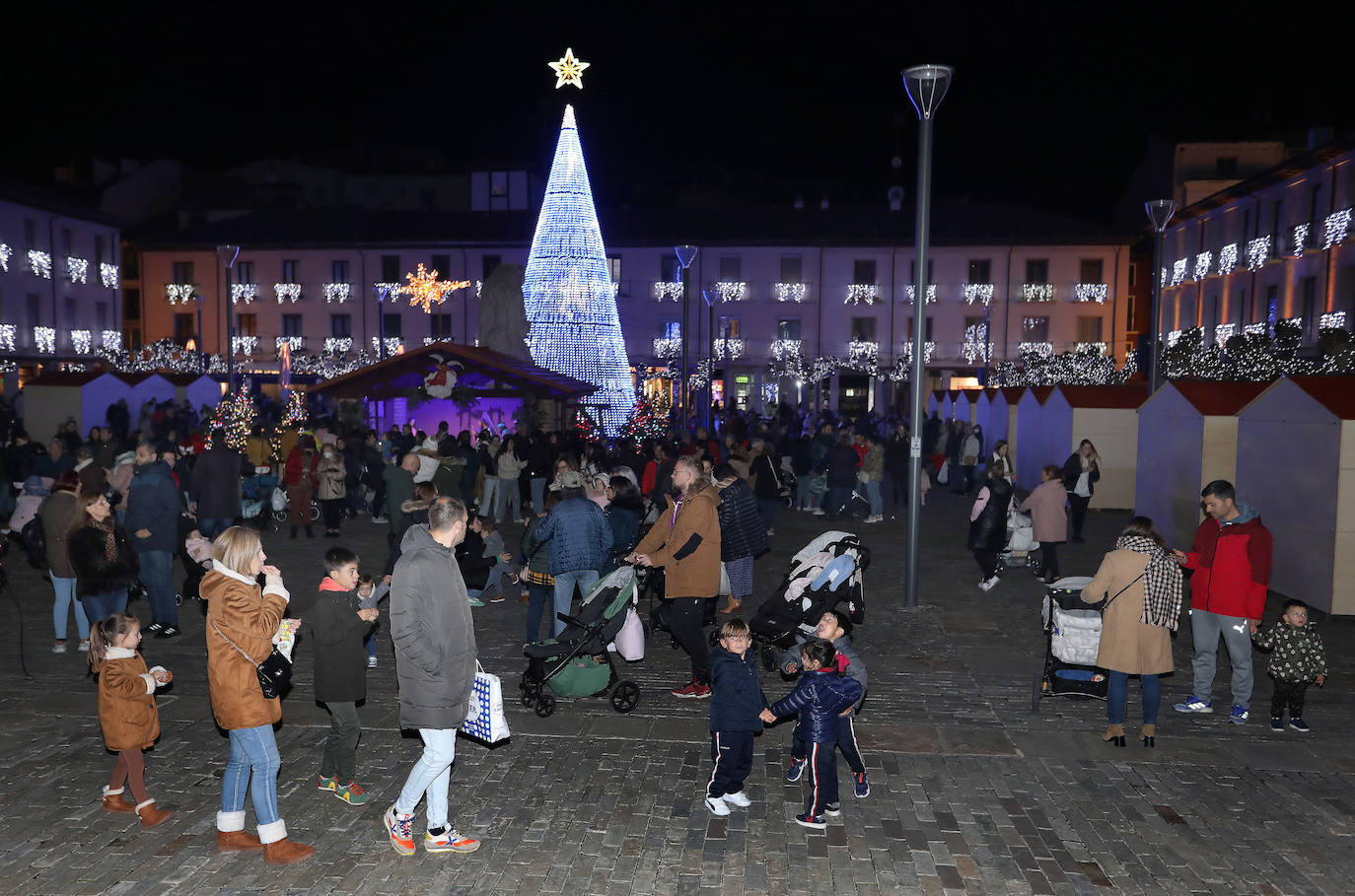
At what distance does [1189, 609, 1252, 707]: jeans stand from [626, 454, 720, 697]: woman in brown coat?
3.55 metres

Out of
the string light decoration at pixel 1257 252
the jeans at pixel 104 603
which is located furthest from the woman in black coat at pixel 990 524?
the string light decoration at pixel 1257 252

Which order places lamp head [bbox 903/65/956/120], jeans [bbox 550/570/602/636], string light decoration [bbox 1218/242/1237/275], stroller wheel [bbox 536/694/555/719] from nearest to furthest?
stroller wheel [bbox 536/694/555/719] → jeans [bbox 550/570/602/636] → lamp head [bbox 903/65/956/120] → string light decoration [bbox 1218/242/1237/275]

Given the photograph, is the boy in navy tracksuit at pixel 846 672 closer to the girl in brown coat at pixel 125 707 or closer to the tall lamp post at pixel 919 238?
the girl in brown coat at pixel 125 707

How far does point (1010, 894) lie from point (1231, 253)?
132 ft

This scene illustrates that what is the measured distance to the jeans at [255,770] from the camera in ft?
16.5

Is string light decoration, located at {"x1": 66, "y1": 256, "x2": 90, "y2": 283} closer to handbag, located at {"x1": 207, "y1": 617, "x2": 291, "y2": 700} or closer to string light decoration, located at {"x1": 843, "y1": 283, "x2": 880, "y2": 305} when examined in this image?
string light decoration, located at {"x1": 843, "y1": 283, "x2": 880, "y2": 305}

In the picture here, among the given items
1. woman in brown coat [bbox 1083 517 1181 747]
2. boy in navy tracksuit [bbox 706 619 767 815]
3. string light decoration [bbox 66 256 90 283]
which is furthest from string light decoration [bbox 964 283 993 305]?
boy in navy tracksuit [bbox 706 619 767 815]

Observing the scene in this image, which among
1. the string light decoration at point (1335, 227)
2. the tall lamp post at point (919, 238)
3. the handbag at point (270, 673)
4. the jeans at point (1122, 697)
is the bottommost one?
the jeans at point (1122, 697)

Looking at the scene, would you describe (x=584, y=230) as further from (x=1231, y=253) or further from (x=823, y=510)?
(x=1231, y=253)

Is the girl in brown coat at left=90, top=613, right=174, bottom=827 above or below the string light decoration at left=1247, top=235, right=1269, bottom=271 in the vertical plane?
below

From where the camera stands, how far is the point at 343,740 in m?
5.77

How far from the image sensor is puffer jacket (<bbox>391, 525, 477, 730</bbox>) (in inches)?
194

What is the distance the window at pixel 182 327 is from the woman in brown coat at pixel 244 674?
54.4m

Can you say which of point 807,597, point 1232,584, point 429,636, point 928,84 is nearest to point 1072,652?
point 1232,584
